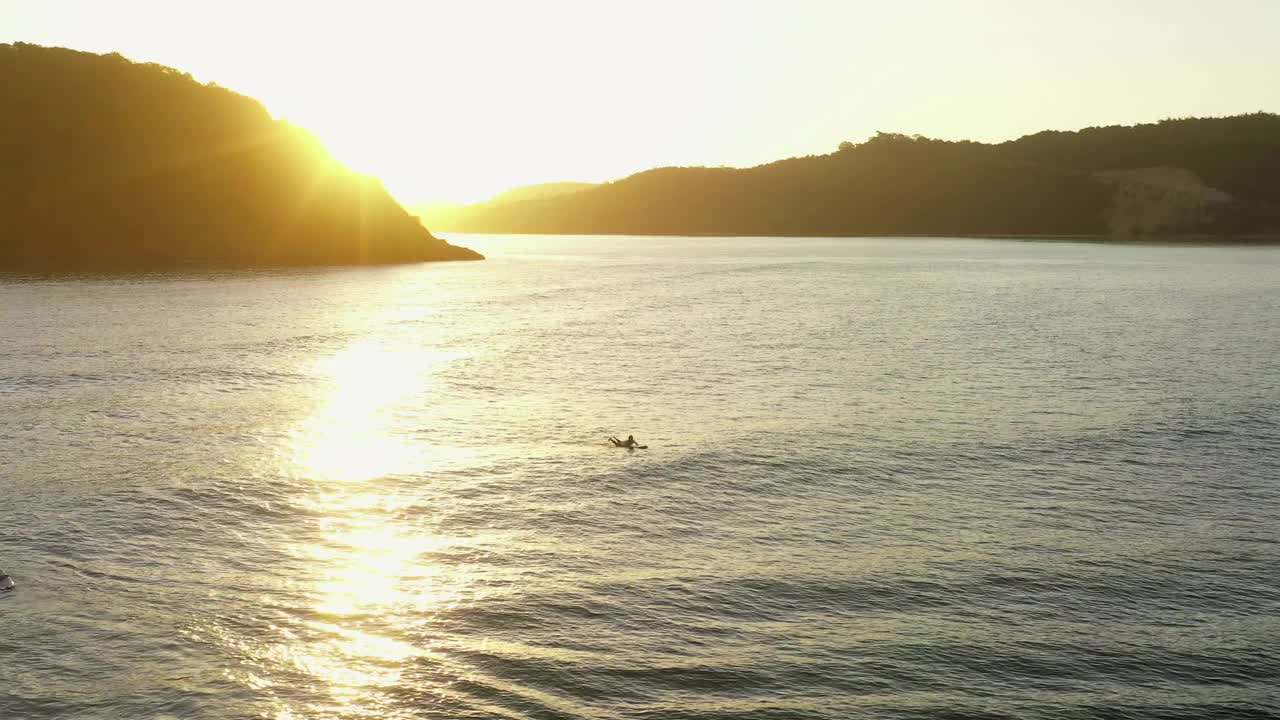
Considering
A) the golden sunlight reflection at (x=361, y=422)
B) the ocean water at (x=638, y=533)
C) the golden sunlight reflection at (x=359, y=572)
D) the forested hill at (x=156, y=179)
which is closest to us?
the ocean water at (x=638, y=533)

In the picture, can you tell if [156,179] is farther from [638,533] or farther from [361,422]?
[638,533]

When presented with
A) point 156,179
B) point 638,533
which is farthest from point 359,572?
point 156,179

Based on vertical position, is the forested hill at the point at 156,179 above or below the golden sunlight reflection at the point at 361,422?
above

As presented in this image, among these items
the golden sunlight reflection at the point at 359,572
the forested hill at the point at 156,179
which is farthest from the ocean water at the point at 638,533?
the forested hill at the point at 156,179

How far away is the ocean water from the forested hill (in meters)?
85.3

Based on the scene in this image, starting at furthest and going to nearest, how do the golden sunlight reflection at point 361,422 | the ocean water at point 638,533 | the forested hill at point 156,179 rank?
1. the forested hill at point 156,179
2. the golden sunlight reflection at point 361,422
3. the ocean water at point 638,533

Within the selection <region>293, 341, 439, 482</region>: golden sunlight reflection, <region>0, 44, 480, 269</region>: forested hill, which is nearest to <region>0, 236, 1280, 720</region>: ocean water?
<region>293, 341, 439, 482</region>: golden sunlight reflection

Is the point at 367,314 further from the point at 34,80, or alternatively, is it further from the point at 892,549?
the point at 34,80

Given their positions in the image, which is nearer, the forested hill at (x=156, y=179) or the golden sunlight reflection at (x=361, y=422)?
the golden sunlight reflection at (x=361, y=422)

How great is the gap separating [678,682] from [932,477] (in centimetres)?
1809

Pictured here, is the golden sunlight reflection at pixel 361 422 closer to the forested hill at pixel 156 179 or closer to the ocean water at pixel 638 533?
the ocean water at pixel 638 533

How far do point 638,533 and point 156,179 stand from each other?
144m

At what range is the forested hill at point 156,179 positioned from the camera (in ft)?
467

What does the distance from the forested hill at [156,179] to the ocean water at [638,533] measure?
8526cm
